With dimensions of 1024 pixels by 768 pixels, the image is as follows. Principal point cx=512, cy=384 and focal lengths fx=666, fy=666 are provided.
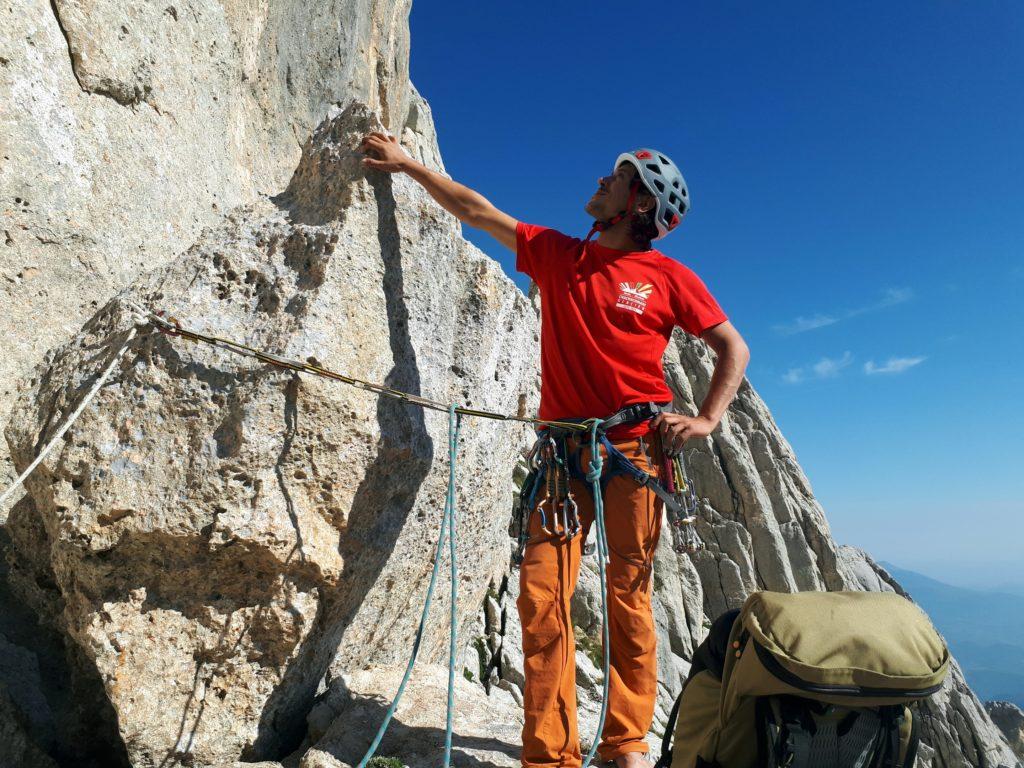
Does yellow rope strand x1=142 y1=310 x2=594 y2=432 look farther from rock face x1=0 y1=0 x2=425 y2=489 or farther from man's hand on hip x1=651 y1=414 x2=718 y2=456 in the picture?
rock face x1=0 y1=0 x2=425 y2=489

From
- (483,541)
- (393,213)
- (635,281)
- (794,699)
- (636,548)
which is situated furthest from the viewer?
(483,541)

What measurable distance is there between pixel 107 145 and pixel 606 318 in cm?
603

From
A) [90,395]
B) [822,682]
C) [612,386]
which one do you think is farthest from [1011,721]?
[90,395]

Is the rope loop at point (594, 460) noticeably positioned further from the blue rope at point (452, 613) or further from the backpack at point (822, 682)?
the backpack at point (822, 682)

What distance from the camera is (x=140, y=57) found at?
26.2 ft

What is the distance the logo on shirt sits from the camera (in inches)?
196

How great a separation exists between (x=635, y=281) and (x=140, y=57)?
22.6 ft

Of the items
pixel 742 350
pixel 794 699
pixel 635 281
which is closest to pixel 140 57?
pixel 635 281

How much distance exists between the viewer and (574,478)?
4848mm

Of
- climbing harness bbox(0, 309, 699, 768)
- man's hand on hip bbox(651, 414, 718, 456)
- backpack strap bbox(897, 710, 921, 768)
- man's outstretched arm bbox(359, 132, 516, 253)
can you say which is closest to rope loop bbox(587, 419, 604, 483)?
climbing harness bbox(0, 309, 699, 768)

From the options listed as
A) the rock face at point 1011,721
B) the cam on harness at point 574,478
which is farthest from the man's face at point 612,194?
the rock face at point 1011,721

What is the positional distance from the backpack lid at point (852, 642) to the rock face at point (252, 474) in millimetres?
2956

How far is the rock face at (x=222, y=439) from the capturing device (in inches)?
173

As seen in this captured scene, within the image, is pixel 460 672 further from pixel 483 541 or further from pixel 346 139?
pixel 346 139
